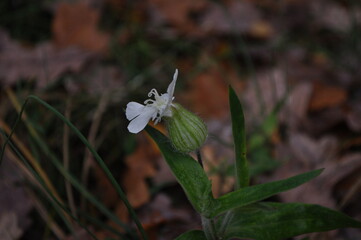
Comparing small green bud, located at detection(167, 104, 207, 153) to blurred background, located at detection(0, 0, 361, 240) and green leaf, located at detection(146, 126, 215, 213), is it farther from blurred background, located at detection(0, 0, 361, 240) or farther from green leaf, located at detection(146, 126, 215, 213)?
blurred background, located at detection(0, 0, 361, 240)

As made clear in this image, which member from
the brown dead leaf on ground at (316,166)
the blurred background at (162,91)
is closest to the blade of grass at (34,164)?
the blurred background at (162,91)

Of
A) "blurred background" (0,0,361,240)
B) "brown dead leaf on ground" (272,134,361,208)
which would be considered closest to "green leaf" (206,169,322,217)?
"blurred background" (0,0,361,240)

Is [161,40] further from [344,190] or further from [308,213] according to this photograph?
[308,213]

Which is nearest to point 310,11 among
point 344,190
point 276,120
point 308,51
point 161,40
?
point 308,51

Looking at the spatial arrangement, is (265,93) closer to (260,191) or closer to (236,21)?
(236,21)

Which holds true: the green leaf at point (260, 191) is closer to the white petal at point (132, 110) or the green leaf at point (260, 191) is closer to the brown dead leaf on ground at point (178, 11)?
the white petal at point (132, 110)

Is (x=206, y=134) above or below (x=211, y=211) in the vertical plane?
→ above
